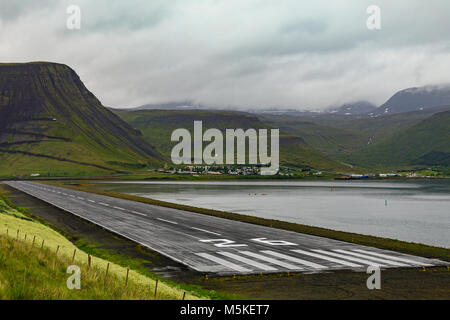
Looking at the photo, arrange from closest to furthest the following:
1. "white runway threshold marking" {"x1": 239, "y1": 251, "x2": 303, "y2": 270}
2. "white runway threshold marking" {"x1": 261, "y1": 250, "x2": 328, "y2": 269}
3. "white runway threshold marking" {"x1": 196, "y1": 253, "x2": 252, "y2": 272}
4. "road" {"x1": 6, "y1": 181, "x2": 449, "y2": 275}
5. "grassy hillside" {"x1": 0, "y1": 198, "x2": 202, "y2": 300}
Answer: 1. "grassy hillside" {"x1": 0, "y1": 198, "x2": 202, "y2": 300}
2. "white runway threshold marking" {"x1": 196, "y1": 253, "x2": 252, "y2": 272}
3. "white runway threshold marking" {"x1": 239, "y1": 251, "x2": 303, "y2": 270}
4. "white runway threshold marking" {"x1": 261, "y1": 250, "x2": 328, "y2": 269}
5. "road" {"x1": 6, "y1": 181, "x2": 449, "y2": 275}

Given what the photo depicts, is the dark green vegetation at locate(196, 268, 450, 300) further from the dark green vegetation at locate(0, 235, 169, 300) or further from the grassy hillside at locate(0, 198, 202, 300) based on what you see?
the dark green vegetation at locate(0, 235, 169, 300)

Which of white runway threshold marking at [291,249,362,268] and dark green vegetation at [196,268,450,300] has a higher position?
dark green vegetation at [196,268,450,300]

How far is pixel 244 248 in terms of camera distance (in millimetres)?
33094

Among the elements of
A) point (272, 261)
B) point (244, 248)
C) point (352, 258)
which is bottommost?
point (244, 248)

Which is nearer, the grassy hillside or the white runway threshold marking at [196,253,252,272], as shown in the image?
the grassy hillside

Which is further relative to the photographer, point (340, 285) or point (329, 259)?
point (329, 259)

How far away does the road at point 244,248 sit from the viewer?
26.8m

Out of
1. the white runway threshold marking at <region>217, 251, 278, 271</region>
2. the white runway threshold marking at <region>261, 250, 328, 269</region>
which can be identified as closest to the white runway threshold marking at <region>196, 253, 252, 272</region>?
the white runway threshold marking at <region>217, 251, 278, 271</region>

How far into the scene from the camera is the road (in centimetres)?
2678

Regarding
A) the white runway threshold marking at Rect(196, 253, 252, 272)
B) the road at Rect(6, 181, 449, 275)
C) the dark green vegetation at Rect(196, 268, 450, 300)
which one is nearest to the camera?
the dark green vegetation at Rect(196, 268, 450, 300)

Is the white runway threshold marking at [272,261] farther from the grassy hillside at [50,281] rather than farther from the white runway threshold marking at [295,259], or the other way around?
the grassy hillside at [50,281]

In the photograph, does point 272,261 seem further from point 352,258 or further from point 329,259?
point 352,258

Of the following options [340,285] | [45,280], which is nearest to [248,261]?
[340,285]
